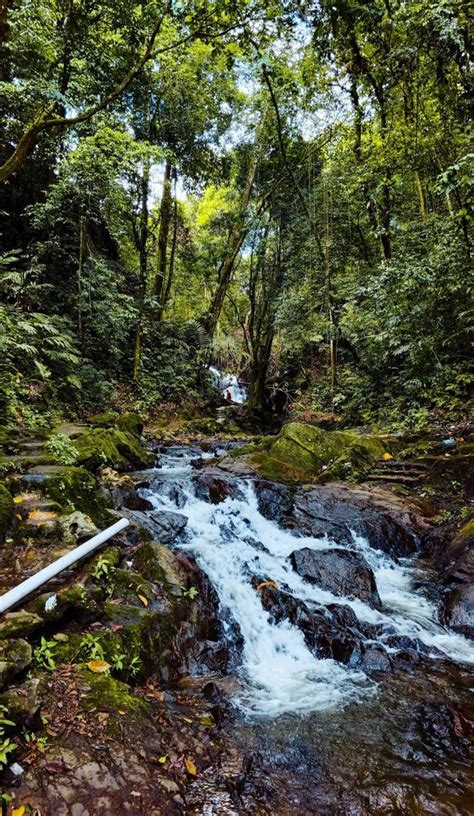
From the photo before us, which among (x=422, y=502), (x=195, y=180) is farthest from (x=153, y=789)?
(x=195, y=180)

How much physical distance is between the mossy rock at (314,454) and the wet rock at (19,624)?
6873 millimetres

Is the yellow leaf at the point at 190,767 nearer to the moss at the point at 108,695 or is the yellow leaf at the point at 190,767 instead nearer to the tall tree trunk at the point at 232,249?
the moss at the point at 108,695

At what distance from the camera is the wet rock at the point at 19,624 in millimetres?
3000

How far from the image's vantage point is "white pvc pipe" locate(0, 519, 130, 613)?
320 cm

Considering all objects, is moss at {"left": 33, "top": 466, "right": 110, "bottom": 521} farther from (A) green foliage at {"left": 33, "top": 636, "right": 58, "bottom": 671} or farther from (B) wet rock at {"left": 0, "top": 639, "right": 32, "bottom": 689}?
(B) wet rock at {"left": 0, "top": 639, "right": 32, "bottom": 689}

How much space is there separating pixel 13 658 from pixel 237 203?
61.0 ft

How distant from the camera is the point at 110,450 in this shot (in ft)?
28.1

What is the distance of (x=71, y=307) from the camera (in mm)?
13805

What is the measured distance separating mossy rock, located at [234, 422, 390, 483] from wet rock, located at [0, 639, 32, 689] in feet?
23.4

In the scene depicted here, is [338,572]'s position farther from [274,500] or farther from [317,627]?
[274,500]

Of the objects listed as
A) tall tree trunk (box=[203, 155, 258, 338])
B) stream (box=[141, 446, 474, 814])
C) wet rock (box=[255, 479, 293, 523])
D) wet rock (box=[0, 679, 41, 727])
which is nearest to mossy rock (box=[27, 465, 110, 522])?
stream (box=[141, 446, 474, 814])

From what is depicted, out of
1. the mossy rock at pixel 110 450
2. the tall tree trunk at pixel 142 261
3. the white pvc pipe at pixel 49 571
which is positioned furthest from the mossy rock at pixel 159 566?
the tall tree trunk at pixel 142 261

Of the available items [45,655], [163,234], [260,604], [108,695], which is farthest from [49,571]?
[163,234]

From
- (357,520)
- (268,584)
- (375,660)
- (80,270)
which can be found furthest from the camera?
(80,270)
